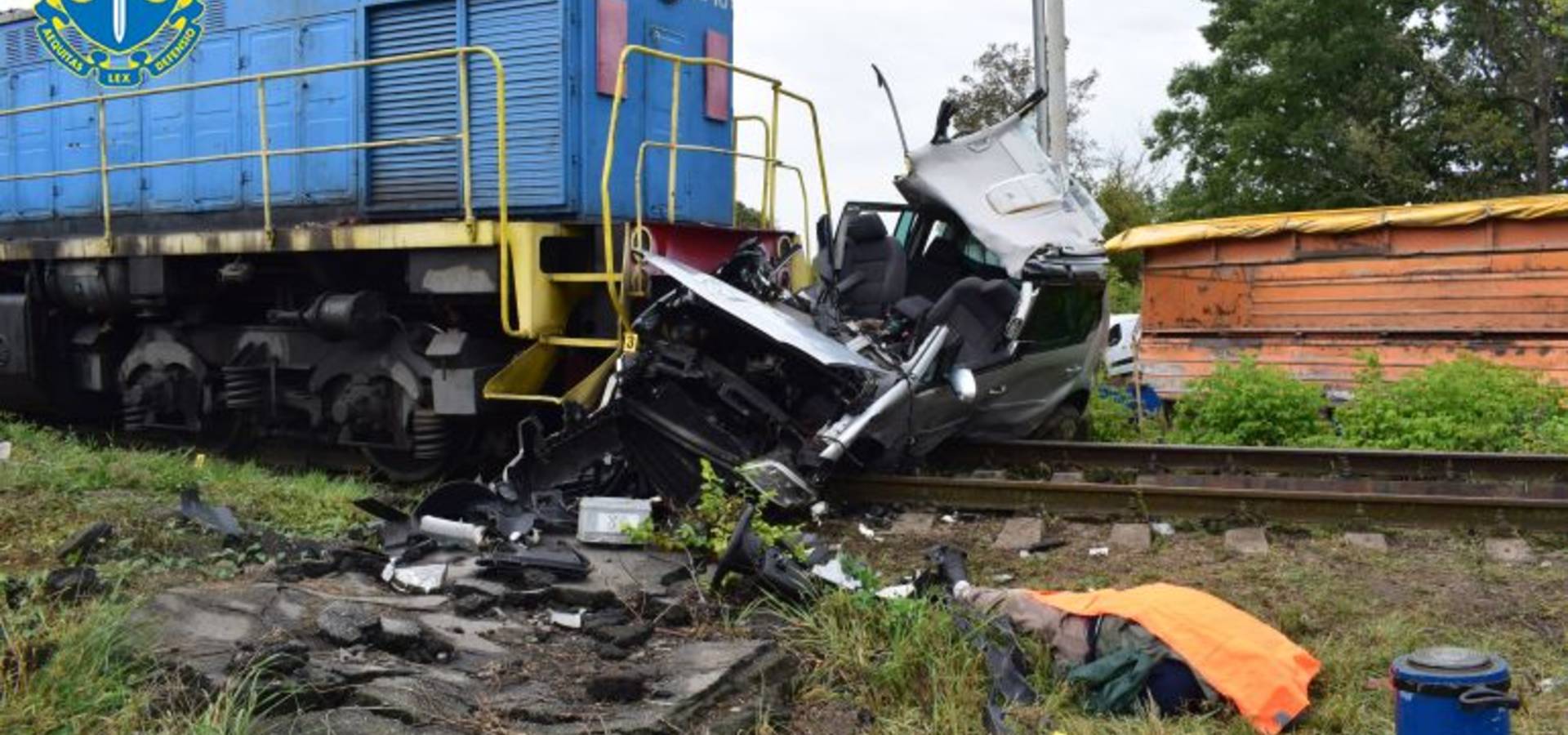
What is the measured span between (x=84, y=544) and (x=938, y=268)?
5.52 meters

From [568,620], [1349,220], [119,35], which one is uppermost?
[119,35]

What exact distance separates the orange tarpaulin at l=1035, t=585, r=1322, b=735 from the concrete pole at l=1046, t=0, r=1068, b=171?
35.5 ft

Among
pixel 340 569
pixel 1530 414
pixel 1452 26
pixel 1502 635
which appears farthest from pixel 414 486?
pixel 1452 26

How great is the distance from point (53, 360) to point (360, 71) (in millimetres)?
3524

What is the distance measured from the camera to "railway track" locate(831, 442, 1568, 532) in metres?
6.01

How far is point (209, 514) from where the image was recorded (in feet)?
18.6

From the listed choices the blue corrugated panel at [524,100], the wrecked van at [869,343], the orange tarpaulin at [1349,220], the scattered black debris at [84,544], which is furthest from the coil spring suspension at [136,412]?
the orange tarpaulin at [1349,220]

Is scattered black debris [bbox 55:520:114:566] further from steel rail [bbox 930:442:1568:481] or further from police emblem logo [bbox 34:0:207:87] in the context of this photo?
police emblem logo [bbox 34:0:207:87]

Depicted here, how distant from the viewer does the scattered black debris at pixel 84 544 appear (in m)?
4.82

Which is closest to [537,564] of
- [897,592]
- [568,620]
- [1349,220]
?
[568,620]

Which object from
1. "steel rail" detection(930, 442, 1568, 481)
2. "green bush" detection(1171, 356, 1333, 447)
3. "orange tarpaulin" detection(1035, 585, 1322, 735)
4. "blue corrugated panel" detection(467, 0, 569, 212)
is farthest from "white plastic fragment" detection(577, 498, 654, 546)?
"green bush" detection(1171, 356, 1333, 447)

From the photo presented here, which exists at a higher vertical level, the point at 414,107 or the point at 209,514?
the point at 414,107

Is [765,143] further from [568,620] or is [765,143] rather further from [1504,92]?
[1504,92]

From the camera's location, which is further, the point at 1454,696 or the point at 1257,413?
the point at 1257,413
